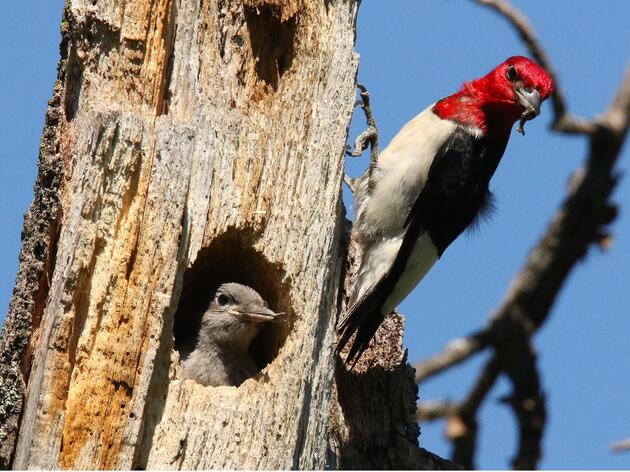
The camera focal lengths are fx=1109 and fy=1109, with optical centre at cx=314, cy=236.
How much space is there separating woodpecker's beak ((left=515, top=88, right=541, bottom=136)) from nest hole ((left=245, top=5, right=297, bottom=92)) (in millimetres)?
1805

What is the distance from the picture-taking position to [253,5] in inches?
218

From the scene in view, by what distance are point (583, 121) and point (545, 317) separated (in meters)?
1.16

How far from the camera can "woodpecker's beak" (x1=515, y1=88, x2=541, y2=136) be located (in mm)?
6781

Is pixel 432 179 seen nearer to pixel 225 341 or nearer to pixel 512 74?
pixel 512 74

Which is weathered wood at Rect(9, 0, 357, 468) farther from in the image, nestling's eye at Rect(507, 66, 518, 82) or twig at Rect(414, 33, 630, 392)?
nestling's eye at Rect(507, 66, 518, 82)

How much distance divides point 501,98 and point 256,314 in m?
2.39

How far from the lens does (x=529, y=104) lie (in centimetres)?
682

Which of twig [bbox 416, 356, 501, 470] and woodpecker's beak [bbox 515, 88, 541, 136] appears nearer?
A: twig [bbox 416, 356, 501, 470]

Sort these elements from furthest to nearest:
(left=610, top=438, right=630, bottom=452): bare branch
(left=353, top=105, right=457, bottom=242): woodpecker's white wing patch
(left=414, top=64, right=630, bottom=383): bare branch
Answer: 1. (left=353, top=105, right=457, bottom=242): woodpecker's white wing patch
2. (left=414, top=64, right=630, bottom=383): bare branch
3. (left=610, top=438, right=630, bottom=452): bare branch

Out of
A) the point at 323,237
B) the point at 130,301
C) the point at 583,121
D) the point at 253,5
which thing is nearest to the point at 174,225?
the point at 130,301

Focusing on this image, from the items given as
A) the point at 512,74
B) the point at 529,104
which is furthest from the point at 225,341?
the point at 512,74

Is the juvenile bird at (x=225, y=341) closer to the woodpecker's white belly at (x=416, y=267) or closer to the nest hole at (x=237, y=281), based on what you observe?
the nest hole at (x=237, y=281)

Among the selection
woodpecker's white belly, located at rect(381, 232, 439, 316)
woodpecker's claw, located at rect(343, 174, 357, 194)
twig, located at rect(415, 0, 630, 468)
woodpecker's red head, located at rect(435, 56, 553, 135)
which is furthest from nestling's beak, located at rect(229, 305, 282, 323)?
woodpecker's red head, located at rect(435, 56, 553, 135)

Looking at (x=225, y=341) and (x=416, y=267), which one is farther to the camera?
(x=416, y=267)
